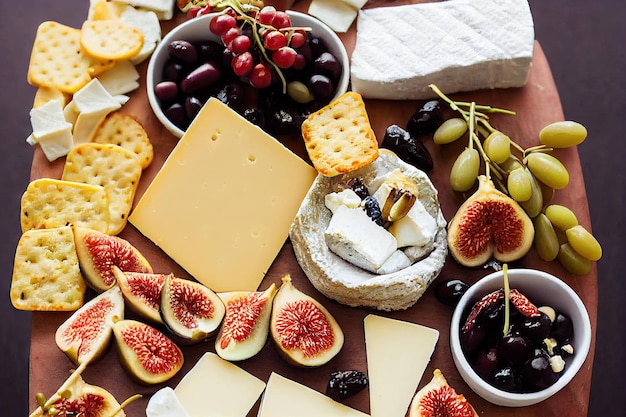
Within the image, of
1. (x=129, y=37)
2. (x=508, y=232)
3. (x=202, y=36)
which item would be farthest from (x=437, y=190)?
(x=129, y=37)

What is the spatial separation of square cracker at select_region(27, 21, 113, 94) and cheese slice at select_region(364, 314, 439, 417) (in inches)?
41.4

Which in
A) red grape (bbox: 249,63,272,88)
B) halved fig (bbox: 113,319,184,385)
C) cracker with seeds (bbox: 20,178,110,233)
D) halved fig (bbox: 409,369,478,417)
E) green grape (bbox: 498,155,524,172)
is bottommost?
halved fig (bbox: 409,369,478,417)

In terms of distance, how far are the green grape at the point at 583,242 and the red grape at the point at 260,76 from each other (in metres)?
0.90

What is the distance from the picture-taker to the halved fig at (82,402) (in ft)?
6.01

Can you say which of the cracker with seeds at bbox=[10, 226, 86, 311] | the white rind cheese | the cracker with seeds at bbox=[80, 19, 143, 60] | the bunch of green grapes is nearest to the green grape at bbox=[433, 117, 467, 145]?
the bunch of green grapes

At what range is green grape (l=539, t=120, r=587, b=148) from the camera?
2025 millimetres

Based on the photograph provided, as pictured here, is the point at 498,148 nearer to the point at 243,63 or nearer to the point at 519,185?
the point at 519,185

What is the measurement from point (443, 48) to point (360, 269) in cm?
67

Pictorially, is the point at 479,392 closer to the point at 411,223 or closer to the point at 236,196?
the point at 411,223

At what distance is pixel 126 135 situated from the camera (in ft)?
6.97

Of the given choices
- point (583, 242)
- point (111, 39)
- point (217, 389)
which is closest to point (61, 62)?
point (111, 39)

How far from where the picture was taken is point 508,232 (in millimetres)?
1974

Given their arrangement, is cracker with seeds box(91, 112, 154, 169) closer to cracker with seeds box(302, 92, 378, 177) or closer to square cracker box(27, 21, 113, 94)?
square cracker box(27, 21, 113, 94)

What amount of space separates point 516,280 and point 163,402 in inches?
36.4
